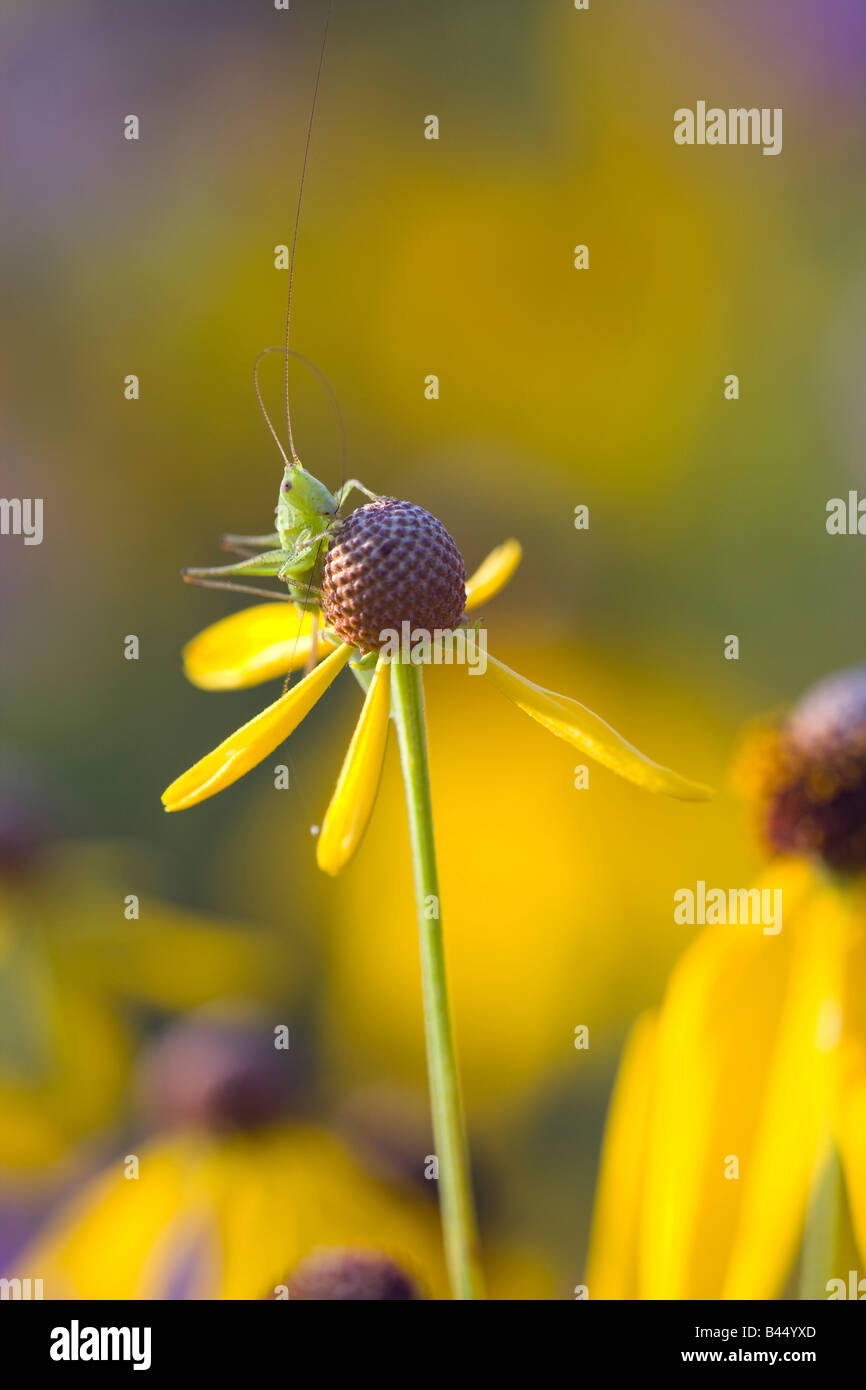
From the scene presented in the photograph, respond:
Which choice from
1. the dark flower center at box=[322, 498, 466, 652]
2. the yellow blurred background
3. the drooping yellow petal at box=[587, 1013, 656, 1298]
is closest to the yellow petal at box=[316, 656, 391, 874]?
the dark flower center at box=[322, 498, 466, 652]

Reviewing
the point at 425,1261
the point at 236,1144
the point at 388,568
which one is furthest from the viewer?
the point at 236,1144

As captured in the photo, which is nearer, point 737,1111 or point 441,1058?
point 441,1058

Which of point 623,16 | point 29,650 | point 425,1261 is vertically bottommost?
point 425,1261

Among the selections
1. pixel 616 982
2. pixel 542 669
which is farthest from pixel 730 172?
pixel 616 982

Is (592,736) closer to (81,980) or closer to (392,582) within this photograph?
(392,582)

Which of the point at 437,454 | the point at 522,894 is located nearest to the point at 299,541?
Answer: the point at 522,894

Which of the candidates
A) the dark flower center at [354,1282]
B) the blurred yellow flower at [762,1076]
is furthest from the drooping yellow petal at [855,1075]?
the dark flower center at [354,1282]

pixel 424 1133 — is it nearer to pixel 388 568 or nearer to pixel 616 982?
pixel 616 982
